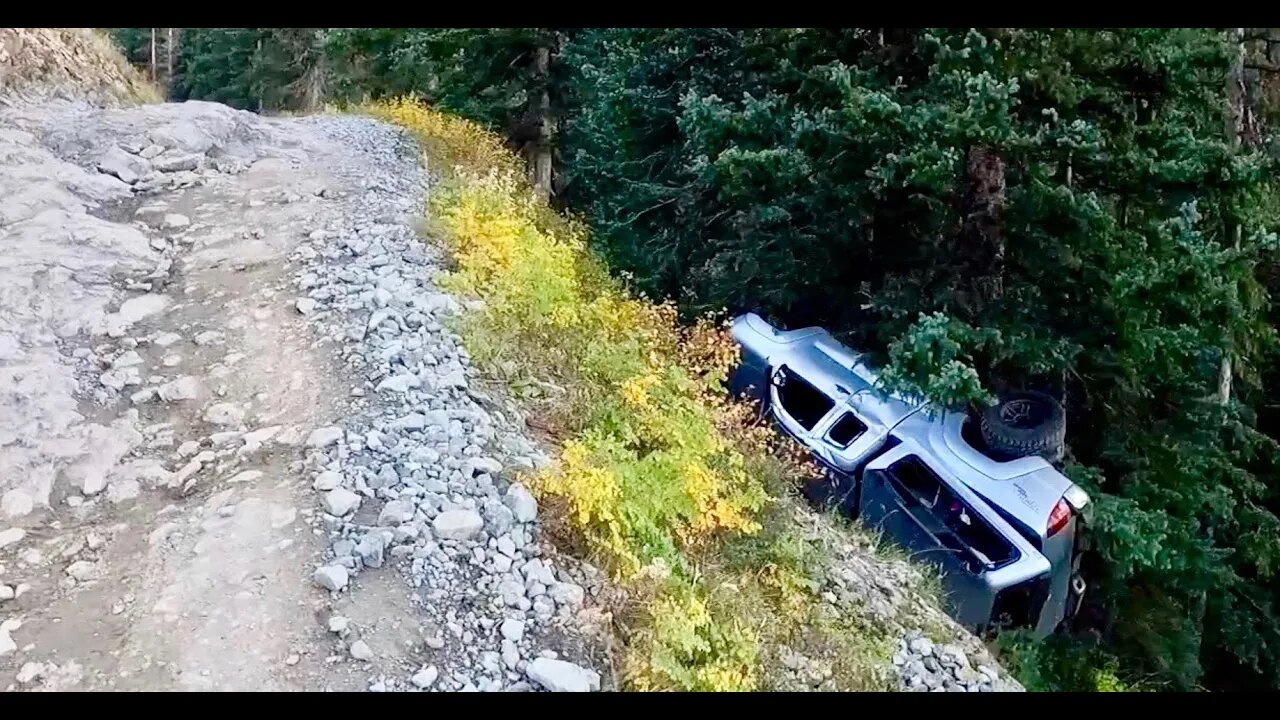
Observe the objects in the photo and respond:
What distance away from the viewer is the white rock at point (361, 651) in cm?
400

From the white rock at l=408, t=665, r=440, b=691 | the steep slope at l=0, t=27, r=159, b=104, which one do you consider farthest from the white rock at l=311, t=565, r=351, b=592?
the steep slope at l=0, t=27, r=159, b=104

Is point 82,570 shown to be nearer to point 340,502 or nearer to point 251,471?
point 251,471

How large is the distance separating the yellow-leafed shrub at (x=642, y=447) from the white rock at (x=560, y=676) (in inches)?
8.9

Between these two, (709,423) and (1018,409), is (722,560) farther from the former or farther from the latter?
(1018,409)

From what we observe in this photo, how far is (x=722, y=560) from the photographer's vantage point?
18.0 feet

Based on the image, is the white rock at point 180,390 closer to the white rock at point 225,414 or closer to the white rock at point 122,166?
the white rock at point 225,414

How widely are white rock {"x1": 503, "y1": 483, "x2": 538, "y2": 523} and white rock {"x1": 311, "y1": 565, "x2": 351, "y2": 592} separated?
0.99m

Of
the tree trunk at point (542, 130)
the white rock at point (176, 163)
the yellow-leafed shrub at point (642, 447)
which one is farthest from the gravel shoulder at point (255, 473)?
the tree trunk at point (542, 130)

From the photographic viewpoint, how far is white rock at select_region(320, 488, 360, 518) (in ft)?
15.7

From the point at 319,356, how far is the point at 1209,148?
7.42 meters

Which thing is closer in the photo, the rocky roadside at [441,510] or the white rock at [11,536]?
the rocky roadside at [441,510]

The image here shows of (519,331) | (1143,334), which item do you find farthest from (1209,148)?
(519,331)

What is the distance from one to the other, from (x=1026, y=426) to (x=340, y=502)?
6629mm

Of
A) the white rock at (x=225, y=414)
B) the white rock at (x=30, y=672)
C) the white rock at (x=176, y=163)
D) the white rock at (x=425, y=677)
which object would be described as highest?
the white rock at (x=425, y=677)
